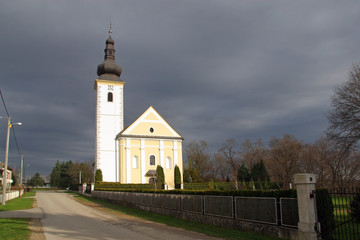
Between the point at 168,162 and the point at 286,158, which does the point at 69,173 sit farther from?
the point at 286,158

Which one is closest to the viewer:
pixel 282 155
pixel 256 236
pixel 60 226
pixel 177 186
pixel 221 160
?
pixel 256 236

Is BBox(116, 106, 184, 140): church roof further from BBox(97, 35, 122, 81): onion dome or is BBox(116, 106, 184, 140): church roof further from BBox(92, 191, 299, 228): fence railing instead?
BBox(92, 191, 299, 228): fence railing

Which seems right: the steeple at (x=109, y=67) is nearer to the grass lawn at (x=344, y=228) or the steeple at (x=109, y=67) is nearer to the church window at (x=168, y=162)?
the church window at (x=168, y=162)

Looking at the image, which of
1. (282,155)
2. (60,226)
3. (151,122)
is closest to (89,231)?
(60,226)

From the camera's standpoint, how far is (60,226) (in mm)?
14125

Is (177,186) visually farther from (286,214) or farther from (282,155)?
(286,214)

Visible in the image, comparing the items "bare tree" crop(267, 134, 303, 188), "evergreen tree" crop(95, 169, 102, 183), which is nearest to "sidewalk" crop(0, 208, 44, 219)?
"evergreen tree" crop(95, 169, 102, 183)

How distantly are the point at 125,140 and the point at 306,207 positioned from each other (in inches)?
1588

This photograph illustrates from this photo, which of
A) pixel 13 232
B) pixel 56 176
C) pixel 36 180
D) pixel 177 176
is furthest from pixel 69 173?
pixel 13 232

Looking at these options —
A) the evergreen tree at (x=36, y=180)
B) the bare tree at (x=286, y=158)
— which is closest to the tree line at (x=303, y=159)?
the bare tree at (x=286, y=158)

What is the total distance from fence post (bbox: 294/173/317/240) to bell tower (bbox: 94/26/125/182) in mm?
41265

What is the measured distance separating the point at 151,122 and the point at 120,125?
216 inches

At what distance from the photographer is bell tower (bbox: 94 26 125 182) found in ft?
162

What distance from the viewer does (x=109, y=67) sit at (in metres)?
53.6
